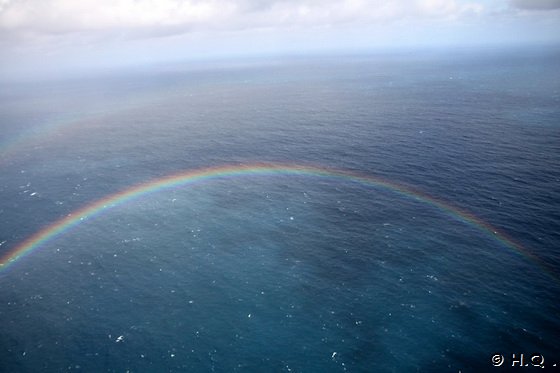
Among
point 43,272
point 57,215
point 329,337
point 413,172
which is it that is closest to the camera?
point 329,337

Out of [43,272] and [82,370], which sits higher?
[43,272]

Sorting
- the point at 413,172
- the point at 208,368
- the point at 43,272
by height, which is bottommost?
the point at 208,368

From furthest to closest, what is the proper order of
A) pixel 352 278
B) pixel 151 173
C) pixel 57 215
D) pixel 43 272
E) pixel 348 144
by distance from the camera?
pixel 348 144 < pixel 151 173 < pixel 57 215 < pixel 43 272 < pixel 352 278

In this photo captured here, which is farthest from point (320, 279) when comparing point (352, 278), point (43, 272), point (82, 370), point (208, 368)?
point (43, 272)

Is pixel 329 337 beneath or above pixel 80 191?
beneath

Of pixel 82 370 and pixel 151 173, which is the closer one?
pixel 82 370

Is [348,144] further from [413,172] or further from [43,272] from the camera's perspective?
[43,272]

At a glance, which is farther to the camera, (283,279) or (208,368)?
(283,279)

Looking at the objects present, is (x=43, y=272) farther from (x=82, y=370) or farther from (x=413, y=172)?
(x=413, y=172)

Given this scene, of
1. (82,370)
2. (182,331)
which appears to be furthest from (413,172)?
(82,370)
